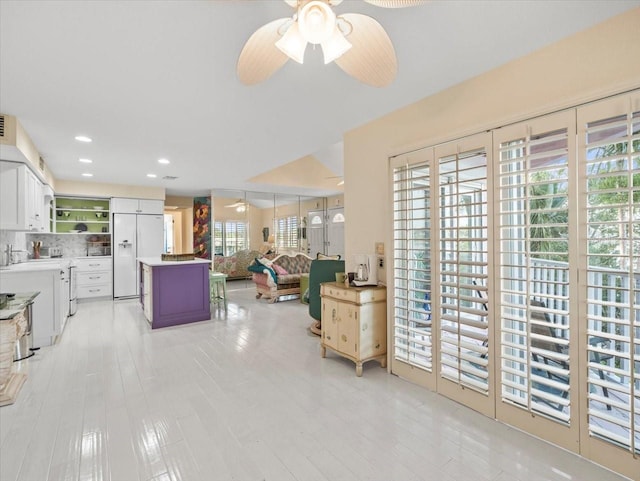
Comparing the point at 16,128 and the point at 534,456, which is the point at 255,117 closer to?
the point at 16,128

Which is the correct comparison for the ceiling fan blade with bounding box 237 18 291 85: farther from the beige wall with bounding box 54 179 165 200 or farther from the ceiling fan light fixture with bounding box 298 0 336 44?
the beige wall with bounding box 54 179 165 200

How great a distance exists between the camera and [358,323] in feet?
9.37

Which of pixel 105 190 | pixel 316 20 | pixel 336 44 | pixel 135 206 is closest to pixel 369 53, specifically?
pixel 336 44

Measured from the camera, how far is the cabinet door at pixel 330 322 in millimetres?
3106

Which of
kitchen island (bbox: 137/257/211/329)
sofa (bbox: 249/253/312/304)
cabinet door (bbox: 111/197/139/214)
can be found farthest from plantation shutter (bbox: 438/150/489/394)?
cabinet door (bbox: 111/197/139/214)

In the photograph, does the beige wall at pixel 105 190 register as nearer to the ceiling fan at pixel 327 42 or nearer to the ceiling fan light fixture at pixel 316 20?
the ceiling fan at pixel 327 42

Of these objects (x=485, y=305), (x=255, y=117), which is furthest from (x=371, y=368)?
(x=255, y=117)

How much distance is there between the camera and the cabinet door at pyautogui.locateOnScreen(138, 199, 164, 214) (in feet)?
23.4

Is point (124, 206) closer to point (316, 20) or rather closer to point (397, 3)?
point (316, 20)

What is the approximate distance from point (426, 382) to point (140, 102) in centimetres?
365

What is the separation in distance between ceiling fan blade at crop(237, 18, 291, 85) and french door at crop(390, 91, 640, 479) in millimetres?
1580

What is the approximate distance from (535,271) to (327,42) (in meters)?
1.87

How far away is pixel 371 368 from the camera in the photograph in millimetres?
3053

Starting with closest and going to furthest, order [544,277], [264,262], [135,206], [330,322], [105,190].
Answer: [544,277] → [330,322] → [264,262] → [105,190] → [135,206]
